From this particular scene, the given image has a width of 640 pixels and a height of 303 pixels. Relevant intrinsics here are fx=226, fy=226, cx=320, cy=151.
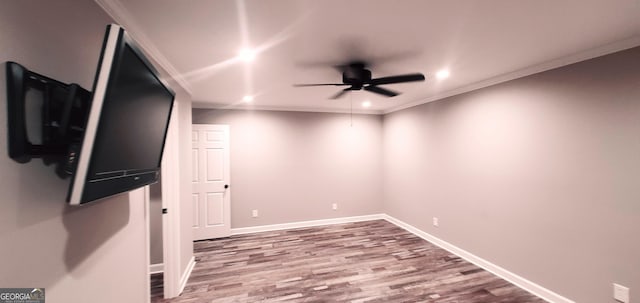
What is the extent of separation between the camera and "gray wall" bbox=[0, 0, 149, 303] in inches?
29.4

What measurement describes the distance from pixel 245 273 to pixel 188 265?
0.73 metres

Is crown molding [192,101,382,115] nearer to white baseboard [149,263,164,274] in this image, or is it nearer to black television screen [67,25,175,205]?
white baseboard [149,263,164,274]

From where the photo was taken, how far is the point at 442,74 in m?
2.70

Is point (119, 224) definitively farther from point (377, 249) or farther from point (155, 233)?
point (377, 249)

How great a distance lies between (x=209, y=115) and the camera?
409cm

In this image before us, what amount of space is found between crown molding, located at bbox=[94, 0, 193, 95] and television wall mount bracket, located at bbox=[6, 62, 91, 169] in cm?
68

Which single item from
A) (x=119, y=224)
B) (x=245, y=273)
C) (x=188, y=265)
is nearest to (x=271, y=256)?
(x=245, y=273)

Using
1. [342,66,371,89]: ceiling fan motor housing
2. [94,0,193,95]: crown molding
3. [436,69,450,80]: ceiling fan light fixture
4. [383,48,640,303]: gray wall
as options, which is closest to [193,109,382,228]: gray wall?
[383,48,640,303]: gray wall

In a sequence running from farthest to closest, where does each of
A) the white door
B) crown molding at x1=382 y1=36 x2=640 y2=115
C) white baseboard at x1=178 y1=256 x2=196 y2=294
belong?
the white door, white baseboard at x1=178 y1=256 x2=196 y2=294, crown molding at x1=382 y1=36 x2=640 y2=115

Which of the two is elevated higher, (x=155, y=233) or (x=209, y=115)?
(x=209, y=115)

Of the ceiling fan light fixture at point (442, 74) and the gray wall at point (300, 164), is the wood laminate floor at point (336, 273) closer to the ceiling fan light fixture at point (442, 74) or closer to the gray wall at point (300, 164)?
the gray wall at point (300, 164)

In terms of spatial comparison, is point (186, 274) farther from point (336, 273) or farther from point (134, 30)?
point (134, 30)

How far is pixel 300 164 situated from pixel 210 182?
1.67 meters

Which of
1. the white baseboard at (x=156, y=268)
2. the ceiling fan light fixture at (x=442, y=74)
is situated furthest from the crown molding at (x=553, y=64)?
the white baseboard at (x=156, y=268)
